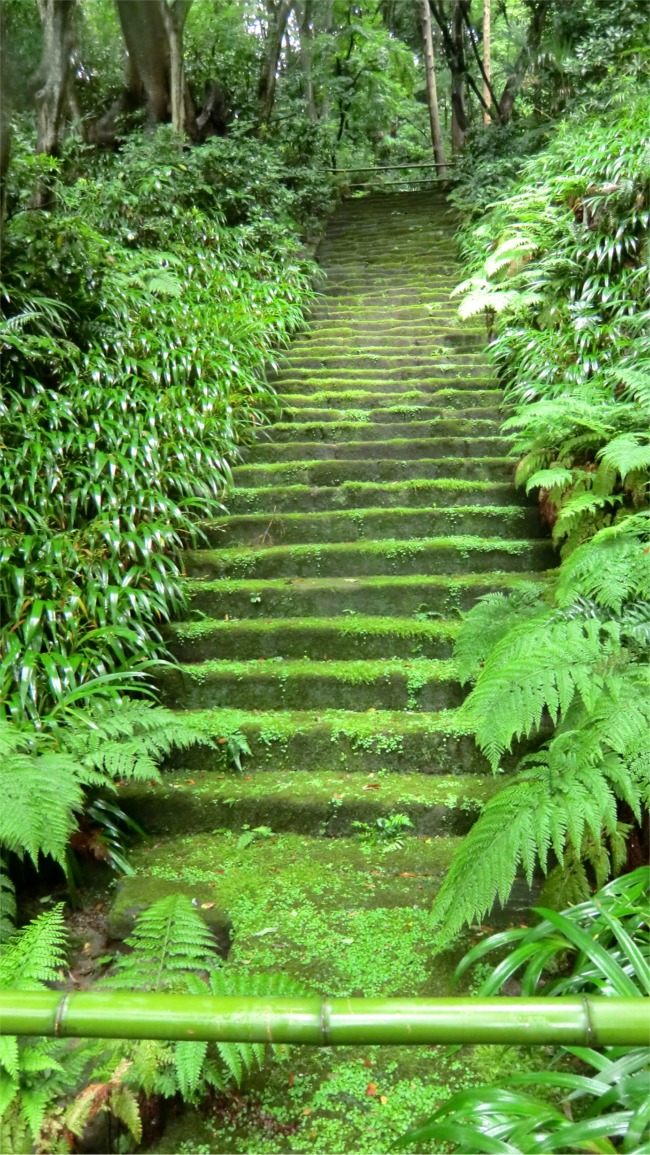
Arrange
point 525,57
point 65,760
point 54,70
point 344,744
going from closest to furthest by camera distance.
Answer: point 65,760 → point 344,744 → point 54,70 → point 525,57

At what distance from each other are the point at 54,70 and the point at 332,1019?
4617mm

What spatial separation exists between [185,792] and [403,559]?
5.11 feet

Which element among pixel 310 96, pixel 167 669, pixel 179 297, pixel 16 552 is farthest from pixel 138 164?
pixel 310 96

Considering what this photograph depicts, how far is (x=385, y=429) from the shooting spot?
14.2 ft

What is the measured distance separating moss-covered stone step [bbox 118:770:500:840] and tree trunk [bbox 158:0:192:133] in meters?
5.29

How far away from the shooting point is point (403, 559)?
3.35 metres

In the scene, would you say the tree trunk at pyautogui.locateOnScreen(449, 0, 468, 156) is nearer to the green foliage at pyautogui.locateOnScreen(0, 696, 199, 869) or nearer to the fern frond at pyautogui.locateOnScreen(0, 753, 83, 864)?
the green foliage at pyautogui.locateOnScreen(0, 696, 199, 869)

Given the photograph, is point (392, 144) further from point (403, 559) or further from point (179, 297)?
point (403, 559)

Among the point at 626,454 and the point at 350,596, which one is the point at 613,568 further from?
the point at 350,596

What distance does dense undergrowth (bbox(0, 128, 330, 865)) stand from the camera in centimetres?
217

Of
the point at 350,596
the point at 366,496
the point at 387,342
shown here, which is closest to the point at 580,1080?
the point at 350,596

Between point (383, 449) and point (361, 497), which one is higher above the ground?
point (383, 449)

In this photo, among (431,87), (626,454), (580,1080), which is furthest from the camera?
(431,87)

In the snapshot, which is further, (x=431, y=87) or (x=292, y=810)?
(x=431, y=87)
